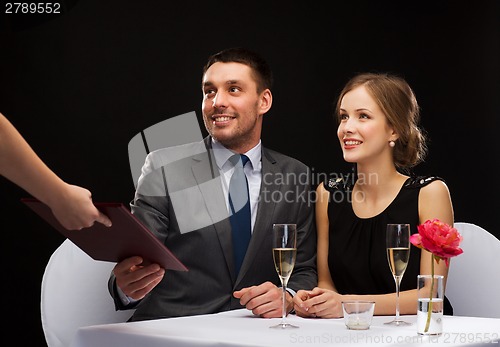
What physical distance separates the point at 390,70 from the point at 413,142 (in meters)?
1.70

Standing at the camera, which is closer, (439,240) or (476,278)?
(439,240)

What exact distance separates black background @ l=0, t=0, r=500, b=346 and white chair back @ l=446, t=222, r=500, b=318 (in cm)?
164

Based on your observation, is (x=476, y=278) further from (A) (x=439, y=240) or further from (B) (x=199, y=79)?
(B) (x=199, y=79)

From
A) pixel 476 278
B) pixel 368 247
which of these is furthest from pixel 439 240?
pixel 476 278

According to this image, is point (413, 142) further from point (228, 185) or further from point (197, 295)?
point (197, 295)

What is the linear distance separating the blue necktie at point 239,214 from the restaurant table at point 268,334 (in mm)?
783

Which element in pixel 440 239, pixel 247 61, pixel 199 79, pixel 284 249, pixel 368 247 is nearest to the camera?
pixel 440 239

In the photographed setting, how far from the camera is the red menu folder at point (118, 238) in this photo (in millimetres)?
1652

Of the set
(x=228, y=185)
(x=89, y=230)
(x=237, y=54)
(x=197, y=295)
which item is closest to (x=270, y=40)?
(x=237, y=54)

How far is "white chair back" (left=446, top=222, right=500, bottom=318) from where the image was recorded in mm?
2789

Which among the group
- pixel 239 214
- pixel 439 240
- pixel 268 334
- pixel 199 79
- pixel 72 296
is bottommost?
pixel 72 296

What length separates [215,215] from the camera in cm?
284

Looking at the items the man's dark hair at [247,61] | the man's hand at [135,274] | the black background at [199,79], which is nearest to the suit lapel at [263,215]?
the man's dark hair at [247,61]

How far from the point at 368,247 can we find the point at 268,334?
44.4 inches
